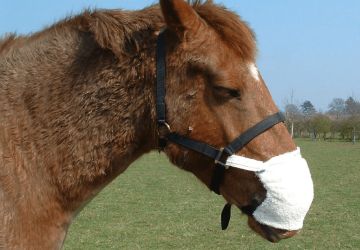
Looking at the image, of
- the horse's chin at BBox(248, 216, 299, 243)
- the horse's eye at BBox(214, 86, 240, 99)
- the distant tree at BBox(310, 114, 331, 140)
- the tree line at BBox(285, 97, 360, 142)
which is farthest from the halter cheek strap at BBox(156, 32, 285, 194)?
the distant tree at BBox(310, 114, 331, 140)

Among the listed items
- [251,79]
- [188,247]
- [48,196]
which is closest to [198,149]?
[251,79]

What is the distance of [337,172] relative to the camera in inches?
979

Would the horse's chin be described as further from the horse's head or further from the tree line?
the tree line

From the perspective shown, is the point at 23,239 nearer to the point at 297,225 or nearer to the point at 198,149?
the point at 198,149

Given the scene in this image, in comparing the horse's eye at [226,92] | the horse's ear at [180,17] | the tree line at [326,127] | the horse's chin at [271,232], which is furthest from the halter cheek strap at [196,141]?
the tree line at [326,127]

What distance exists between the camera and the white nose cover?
262 cm

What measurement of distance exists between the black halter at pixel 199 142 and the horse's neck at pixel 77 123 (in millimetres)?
64

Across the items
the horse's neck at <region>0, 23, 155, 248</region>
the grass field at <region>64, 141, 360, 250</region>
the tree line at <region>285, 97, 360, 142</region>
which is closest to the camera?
the horse's neck at <region>0, 23, 155, 248</region>

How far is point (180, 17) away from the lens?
2658mm

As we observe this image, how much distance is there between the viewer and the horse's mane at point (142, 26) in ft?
9.10

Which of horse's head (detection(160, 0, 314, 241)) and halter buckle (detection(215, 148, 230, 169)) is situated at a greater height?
horse's head (detection(160, 0, 314, 241))

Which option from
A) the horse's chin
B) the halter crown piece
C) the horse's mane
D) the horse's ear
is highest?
the horse's ear

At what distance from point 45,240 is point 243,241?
7.97 meters

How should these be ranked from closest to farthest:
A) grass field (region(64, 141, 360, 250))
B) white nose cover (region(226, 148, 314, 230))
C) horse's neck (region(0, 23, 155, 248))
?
1. white nose cover (region(226, 148, 314, 230))
2. horse's neck (region(0, 23, 155, 248))
3. grass field (region(64, 141, 360, 250))
